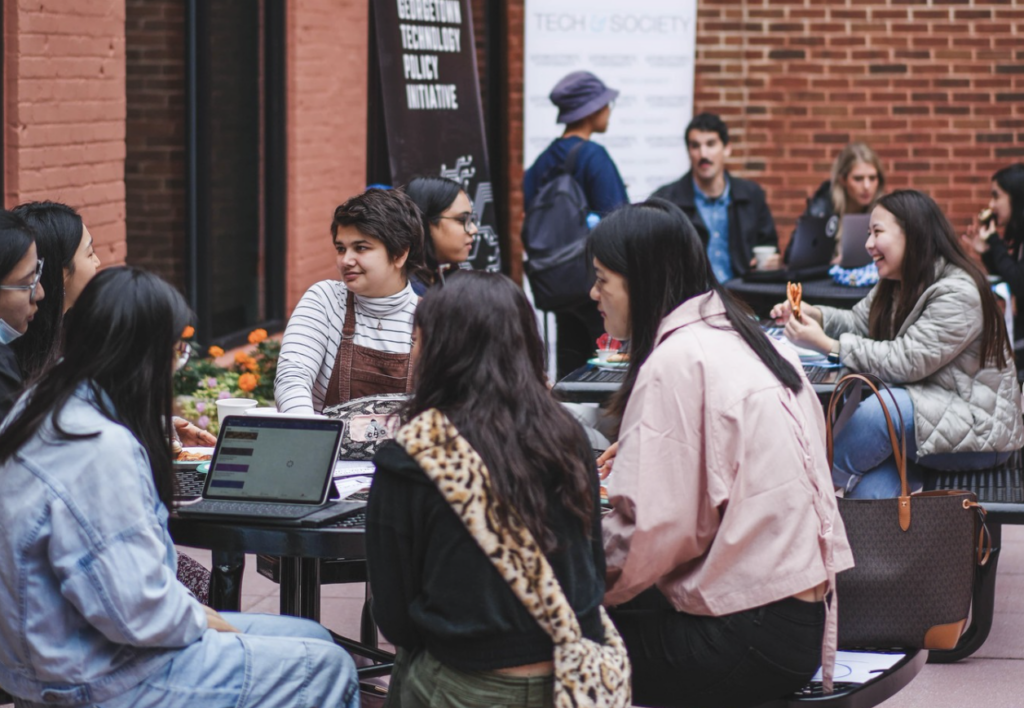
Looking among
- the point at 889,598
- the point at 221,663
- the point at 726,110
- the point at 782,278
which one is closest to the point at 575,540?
the point at 221,663

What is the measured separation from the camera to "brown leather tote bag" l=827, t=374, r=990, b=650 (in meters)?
3.49

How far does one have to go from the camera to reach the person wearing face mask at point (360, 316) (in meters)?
4.22

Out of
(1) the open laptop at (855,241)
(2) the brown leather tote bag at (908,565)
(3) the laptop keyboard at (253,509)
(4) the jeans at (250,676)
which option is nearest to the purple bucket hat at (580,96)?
(1) the open laptop at (855,241)

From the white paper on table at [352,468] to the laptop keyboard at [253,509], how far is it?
1.02 ft

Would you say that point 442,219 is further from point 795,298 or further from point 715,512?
point 715,512

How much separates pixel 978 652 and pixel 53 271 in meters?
3.18

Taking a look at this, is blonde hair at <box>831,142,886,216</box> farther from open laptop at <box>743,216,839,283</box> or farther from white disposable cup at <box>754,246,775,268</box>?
white disposable cup at <box>754,246,775,268</box>

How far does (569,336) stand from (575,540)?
4608mm

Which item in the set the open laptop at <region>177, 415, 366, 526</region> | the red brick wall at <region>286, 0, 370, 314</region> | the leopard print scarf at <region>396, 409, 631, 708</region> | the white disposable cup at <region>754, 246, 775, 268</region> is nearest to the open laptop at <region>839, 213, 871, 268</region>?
the white disposable cup at <region>754, 246, 775, 268</region>

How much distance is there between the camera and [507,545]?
253 cm

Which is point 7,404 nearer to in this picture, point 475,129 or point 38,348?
point 38,348

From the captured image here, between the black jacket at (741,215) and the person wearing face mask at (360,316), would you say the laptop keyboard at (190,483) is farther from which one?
the black jacket at (741,215)

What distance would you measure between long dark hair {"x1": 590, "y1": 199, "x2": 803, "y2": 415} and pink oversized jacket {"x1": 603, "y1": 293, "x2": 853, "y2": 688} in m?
0.15

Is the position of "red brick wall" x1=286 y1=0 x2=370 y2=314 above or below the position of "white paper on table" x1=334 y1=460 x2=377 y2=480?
above
